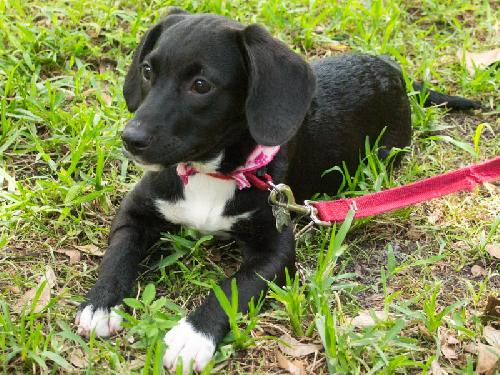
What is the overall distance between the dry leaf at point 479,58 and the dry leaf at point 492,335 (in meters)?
2.44

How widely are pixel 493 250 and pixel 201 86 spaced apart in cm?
168

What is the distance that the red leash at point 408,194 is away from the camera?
356 cm

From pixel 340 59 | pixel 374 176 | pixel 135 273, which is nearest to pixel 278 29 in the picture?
pixel 340 59

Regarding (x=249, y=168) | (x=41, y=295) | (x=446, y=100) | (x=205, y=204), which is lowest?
(x=446, y=100)

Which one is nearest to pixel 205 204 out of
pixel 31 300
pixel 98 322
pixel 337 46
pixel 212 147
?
pixel 212 147

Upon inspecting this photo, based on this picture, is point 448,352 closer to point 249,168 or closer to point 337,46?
point 249,168

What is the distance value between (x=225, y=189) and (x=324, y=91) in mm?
893

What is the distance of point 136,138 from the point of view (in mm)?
2889

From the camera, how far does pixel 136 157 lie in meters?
2.97

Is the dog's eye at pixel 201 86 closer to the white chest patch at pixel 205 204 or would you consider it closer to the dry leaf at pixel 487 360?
the white chest patch at pixel 205 204

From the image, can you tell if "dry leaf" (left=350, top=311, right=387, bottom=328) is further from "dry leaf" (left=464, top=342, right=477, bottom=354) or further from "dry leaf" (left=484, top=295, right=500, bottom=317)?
"dry leaf" (left=484, top=295, right=500, bottom=317)

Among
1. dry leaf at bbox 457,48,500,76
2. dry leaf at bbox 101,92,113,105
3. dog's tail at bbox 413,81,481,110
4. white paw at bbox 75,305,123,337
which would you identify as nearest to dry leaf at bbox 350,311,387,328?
white paw at bbox 75,305,123,337

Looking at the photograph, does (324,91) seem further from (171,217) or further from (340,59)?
(171,217)

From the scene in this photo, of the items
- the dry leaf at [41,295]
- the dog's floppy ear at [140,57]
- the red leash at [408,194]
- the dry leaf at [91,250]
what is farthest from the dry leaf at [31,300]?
the red leash at [408,194]
